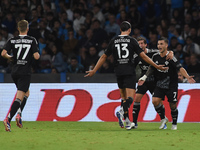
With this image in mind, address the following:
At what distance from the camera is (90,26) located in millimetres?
15688

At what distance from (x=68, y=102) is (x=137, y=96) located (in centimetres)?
293

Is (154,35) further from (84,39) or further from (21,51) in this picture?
(21,51)

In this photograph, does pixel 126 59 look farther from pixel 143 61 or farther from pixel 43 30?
pixel 43 30

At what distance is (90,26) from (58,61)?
81.8 inches

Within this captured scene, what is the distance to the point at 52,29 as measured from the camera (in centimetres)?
1627

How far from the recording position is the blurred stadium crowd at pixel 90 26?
14.2m

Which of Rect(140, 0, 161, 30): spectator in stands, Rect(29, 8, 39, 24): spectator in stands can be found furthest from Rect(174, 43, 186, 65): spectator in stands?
Rect(29, 8, 39, 24): spectator in stands

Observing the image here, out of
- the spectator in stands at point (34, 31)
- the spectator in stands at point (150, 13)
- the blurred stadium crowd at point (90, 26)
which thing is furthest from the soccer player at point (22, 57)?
the spectator in stands at point (150, 13)

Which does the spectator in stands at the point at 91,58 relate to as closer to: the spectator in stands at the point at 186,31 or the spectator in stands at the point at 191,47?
the spectator in stands at the point at 191,47

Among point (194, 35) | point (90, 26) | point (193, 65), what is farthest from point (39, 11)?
point (193, 65)

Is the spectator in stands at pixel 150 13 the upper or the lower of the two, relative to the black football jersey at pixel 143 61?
lower

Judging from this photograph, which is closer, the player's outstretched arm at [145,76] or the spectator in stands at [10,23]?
the player's outstretched arm at [145,76]

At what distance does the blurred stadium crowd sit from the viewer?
14188mm

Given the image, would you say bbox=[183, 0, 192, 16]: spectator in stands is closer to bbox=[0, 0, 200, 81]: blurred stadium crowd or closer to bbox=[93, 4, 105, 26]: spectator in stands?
bbox=[0, 0, 200, 81]: blurred stadium crowd
